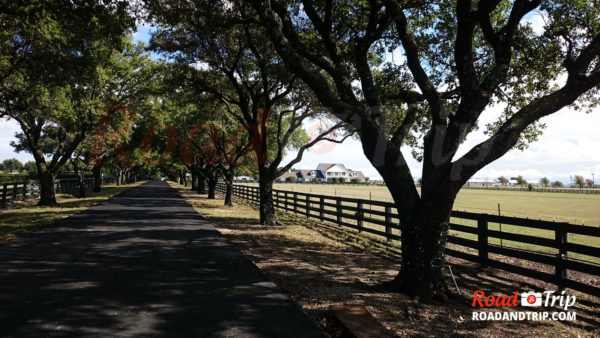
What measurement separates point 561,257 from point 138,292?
710 cm

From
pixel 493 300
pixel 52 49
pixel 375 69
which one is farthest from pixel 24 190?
pixel 493 300

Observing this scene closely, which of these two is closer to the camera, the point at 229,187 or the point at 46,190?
the point at 46,190

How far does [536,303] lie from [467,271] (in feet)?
6.46

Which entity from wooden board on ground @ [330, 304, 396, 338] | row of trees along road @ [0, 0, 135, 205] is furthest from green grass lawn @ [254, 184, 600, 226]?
row of trees along road @ [0, 0, 135, 205]

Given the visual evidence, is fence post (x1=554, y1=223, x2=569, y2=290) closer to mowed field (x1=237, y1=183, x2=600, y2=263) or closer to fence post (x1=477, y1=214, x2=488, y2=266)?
fence post (x1=477, y1=214, x2=488, y2=266)

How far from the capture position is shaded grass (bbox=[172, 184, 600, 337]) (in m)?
4.82

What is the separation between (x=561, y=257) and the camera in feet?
20.8

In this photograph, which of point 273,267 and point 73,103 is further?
point 73,103

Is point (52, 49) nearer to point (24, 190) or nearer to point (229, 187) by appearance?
point (229, 187)

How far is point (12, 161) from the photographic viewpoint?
19000cm

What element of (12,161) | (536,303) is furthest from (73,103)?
(12,161)

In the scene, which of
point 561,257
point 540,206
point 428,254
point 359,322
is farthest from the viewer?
point 540,206

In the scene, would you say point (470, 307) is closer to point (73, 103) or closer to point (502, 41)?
point (502, 41)

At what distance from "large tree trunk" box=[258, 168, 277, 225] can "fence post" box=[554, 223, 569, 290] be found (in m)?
10.4
